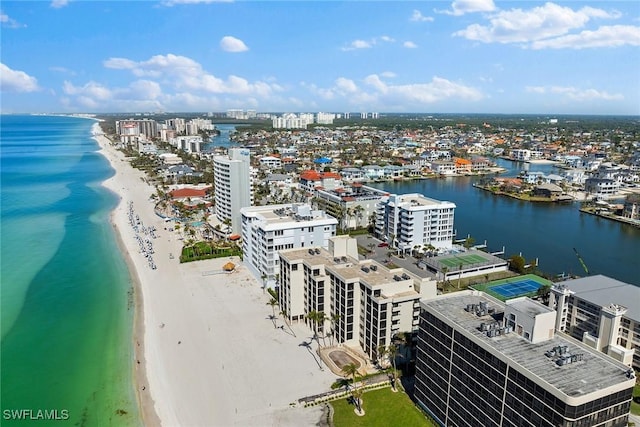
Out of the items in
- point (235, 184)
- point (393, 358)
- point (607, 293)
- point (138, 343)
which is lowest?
point (138, 343)

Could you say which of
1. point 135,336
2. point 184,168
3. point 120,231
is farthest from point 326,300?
point 184,168

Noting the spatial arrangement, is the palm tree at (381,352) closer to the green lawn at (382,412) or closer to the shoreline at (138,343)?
the green lawn at (382,412)

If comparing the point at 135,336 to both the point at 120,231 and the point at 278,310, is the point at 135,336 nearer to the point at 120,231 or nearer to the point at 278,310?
the point at 278,310

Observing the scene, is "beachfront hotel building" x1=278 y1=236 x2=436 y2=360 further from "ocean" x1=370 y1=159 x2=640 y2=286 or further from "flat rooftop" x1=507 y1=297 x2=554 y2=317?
"ocean" x1=370 y1=159 x2=640 y2=286

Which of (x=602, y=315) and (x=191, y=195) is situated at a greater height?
(x=602, y=315)

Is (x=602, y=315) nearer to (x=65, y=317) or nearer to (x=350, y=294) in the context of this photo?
(x=350, y=294)

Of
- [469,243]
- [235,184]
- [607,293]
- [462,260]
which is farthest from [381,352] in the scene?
[235,184]
